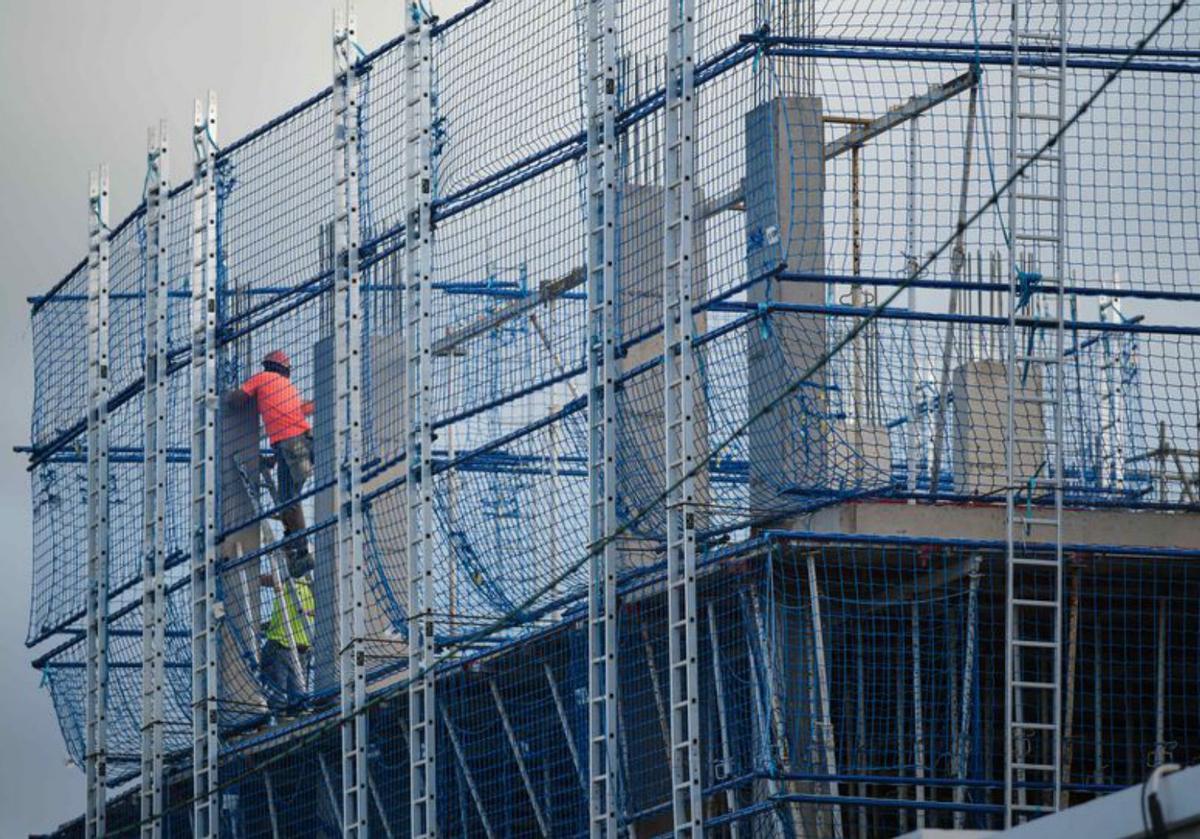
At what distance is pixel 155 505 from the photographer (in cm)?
2262

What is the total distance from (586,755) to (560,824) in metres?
1.34

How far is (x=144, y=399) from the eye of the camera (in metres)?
23.0

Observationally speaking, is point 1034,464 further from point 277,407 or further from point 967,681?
point 277,407

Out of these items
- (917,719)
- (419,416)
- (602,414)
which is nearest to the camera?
(917,719)

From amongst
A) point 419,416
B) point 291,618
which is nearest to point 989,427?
point 419,416

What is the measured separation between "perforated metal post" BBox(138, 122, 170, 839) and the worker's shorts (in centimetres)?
113

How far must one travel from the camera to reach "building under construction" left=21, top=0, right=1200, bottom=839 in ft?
56.0

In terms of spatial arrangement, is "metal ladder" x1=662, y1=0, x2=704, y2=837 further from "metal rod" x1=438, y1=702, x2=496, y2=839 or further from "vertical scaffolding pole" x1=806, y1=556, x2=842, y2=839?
"metal rod" x1=438, y1=702, x2=496, y2=839

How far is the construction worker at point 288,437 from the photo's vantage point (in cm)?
2172

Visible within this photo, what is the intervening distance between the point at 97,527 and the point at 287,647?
2.60 meters

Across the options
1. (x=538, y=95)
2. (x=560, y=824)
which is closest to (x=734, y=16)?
(x=538, y=95)

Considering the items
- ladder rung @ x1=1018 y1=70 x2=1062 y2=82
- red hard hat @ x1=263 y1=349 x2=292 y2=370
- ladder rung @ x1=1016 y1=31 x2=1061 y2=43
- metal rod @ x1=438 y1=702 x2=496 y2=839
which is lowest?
metal rod @ x1=438 y1=702 x2=496 y2=839

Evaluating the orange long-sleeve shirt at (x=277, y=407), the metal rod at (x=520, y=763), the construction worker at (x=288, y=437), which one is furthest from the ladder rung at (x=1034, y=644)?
the orange long-sleeve shirt at (x=277, y=407)

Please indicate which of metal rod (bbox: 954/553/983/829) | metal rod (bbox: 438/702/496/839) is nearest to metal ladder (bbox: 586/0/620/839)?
metal rod (bbox: 438/702/496/839)
